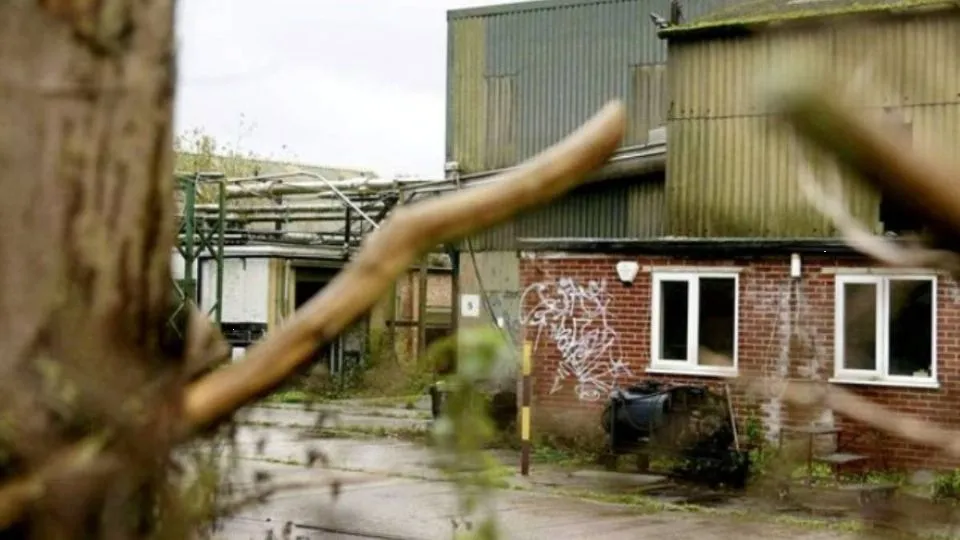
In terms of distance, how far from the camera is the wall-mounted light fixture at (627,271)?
780 inches

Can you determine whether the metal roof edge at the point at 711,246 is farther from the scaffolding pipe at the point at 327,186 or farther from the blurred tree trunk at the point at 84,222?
the blurred tree trunk at the point at 84,222

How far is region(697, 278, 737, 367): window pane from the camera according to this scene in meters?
19.1

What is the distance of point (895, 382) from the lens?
1778 cm

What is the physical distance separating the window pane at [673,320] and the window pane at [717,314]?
0.27m

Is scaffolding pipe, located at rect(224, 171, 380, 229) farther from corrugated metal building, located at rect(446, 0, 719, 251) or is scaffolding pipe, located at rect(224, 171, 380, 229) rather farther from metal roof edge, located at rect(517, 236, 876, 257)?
metal roof edge, located at rect(517, 236, 876, 257)

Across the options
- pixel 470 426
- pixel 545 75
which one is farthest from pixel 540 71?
pixel 470 426

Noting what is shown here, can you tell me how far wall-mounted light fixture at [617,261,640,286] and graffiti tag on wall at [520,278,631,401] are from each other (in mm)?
341

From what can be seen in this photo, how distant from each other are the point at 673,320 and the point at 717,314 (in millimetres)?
636

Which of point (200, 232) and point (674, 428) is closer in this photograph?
point (674, 428)

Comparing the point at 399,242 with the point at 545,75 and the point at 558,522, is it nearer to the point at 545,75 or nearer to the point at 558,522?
the point at 558,522

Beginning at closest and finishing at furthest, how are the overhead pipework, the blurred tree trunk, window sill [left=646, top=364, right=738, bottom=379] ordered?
1. the blurred tree trunk
2. window sill [left=646, top=364, right=738, bottom=379]
3. the overhead pipework

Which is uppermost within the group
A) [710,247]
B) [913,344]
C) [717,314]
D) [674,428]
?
[710,247]

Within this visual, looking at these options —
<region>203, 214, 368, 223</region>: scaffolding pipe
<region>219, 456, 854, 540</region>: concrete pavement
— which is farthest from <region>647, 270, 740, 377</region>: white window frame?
<region>203, 214, 368, 223</region>: scaffolding pipe

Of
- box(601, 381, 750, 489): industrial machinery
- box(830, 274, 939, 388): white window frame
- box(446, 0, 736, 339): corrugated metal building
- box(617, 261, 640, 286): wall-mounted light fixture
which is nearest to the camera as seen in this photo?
box(601, 381, 750, 489): industrial machinery
